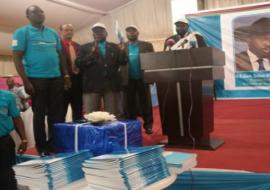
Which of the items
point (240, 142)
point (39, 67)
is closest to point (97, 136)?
point (39, 67)

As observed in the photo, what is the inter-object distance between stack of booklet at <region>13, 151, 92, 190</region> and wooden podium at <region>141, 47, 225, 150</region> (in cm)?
137

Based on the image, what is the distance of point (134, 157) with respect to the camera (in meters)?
1.11

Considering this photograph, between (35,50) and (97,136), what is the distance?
2.86 ft

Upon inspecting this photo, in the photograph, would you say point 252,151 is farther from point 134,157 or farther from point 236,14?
point 236,14

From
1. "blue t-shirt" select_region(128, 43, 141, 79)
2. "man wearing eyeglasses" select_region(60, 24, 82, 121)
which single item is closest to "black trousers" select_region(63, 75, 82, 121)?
"man wearing eyeglasses" select_region(60, 24, 82, 121)

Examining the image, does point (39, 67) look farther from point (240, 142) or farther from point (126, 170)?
point (240, 142)

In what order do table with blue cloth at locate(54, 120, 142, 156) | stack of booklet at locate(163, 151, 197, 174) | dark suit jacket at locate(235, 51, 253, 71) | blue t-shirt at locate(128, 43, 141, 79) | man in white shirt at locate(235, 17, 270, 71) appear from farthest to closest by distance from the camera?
dark suit jacket at locate(235, 51, 253, 71)
man in white shirt at locate(235, 17, 270, 71)
blue t-shirt at locate(128, 43, 141, 79)
table with blue cloth at locate(54, 120, 142, 156)
stack of booklet at locate(163, 151, 197, 174)

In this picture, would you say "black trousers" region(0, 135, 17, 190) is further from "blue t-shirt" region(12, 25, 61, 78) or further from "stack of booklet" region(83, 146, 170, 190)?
"stack of booklet" region(83, 146, 170, 190)

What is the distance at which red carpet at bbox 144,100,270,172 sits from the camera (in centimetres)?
216

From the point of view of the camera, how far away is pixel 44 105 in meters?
2.46

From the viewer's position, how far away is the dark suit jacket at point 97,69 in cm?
278

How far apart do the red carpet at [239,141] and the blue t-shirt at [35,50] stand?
2.53 ft

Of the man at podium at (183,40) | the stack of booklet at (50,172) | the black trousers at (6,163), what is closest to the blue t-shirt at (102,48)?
the man at podium at (183,40)

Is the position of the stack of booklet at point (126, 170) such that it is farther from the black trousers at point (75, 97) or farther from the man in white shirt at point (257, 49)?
the man in white shirt at point (257, 49)
